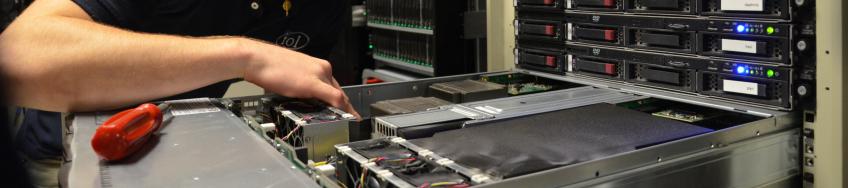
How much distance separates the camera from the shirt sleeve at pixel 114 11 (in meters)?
1.59

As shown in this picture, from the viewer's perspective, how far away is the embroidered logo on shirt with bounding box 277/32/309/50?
2076mm

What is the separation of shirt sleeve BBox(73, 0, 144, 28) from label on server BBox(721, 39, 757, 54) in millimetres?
1381

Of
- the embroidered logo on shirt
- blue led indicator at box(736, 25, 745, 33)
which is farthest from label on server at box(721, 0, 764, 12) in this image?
the embroidered logo on shirt

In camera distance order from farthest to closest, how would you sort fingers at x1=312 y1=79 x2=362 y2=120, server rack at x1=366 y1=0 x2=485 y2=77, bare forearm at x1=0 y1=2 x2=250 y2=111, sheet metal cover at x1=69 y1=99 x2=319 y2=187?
server rack at x1=366 y1=0 x2=485 y2=77, fingers at x1=312 y1=79 x2=362 y2=120, bare forearm at x1=0 y1=2 x2=250 y2=111, sheet metal cover at x1=69 y1=99 x2=319 y2=187

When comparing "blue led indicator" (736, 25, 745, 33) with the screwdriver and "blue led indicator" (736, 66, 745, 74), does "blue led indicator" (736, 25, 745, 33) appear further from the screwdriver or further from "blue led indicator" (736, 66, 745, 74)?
the screwdriver

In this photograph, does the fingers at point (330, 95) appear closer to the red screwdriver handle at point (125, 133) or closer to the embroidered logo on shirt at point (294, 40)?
the red screwdriver handle at point (125, 133)

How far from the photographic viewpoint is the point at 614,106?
60.0 inches

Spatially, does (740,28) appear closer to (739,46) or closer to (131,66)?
(739,46)

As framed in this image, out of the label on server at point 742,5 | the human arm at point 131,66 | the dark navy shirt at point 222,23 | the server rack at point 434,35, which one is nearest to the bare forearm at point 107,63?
the human arm at point 131,66

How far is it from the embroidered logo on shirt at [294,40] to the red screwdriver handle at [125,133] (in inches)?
32.6

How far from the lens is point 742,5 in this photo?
153cm

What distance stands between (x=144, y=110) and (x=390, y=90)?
2.50 ft

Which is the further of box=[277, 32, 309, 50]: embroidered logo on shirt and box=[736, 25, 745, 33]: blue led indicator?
box=[277, 32, 309, 50]: embroidered logo on shirt

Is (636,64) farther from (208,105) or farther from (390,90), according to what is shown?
(208,105)
